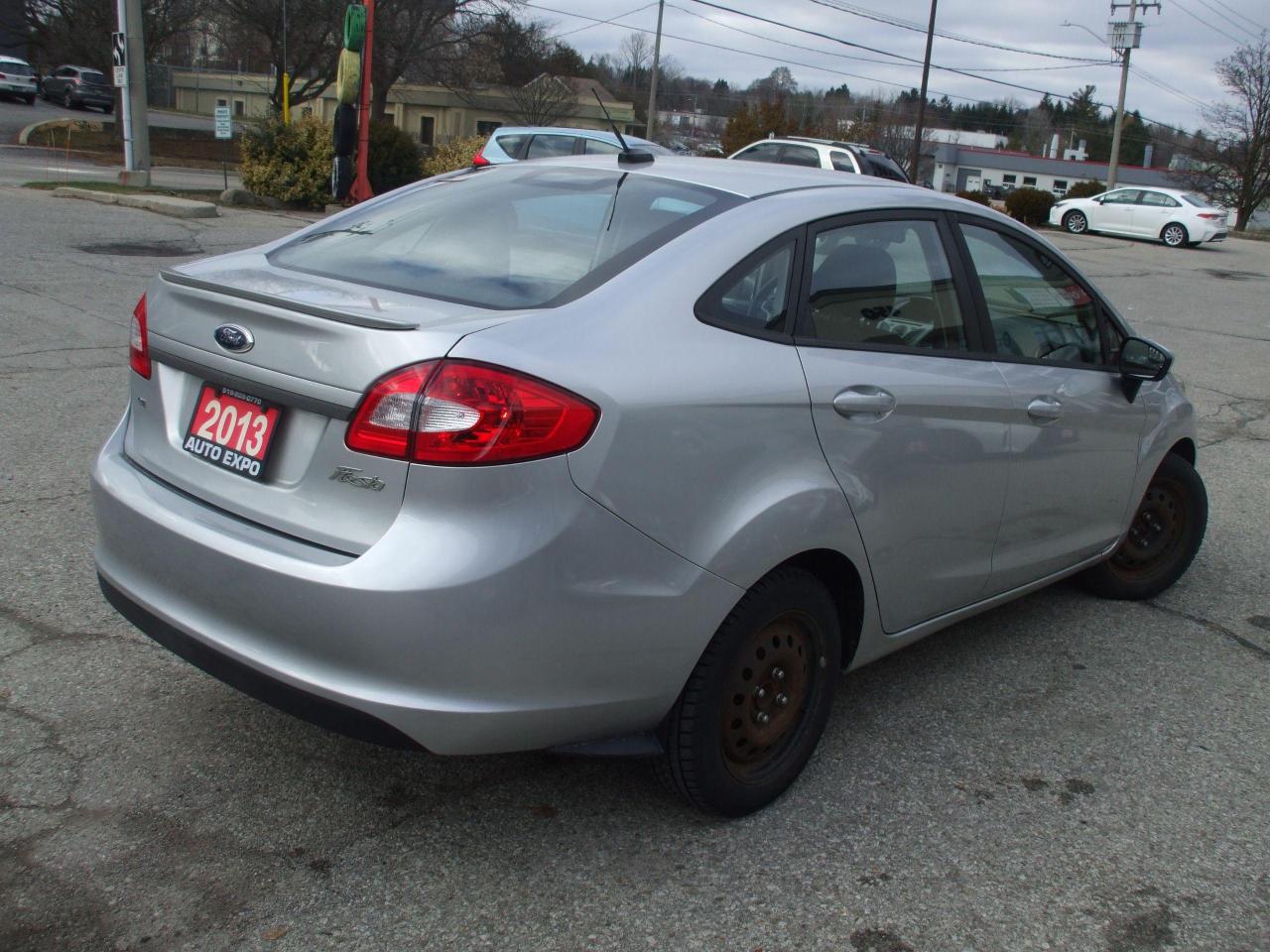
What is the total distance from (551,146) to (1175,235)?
1963 centimetres

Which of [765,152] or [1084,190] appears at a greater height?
[1084,190]

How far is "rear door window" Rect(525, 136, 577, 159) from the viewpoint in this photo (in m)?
16.8

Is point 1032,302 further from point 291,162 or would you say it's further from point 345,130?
point 291,162

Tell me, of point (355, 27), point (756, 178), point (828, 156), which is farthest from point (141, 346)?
point (828, 156)

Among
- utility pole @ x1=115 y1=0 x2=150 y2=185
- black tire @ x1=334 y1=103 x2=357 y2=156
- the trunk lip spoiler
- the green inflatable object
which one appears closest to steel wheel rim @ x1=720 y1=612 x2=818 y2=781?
the trunk lip spoiler

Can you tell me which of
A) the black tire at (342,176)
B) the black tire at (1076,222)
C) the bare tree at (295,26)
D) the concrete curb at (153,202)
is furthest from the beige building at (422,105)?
the concrete curb at (153,202)

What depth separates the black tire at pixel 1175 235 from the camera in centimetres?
2969

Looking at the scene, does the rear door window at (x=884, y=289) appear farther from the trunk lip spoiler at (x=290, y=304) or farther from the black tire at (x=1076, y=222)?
the black tire at (x=1076, y=222)

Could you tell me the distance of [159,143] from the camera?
4075cm

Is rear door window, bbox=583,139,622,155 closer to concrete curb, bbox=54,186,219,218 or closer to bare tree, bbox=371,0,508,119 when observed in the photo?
concrete curb, bbox=54,186,219,218

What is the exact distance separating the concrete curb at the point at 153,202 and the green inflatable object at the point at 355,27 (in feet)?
10.9

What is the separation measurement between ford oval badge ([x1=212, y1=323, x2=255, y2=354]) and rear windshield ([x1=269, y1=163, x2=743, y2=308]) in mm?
381

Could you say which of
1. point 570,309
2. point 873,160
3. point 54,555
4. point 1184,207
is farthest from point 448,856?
point 1184,207

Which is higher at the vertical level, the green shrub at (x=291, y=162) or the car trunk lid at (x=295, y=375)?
the green shrub at (x=291, y=162)
